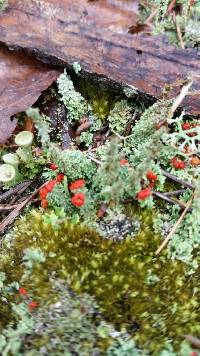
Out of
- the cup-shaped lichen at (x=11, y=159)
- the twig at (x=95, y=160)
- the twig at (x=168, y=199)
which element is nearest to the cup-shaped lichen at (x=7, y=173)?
the cup-shaped lichen at (x=11, y=159)

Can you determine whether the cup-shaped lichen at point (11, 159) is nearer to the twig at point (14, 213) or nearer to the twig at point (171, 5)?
the twig at point (14, 213)

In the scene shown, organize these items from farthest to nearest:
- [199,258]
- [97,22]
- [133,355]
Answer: [97,22], [199,258], [133,355]

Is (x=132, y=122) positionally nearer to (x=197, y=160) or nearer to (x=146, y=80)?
(x=146, y=80)

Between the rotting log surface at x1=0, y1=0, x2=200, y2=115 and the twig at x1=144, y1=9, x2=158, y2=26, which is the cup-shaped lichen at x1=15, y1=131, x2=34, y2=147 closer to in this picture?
the rotting log surface at x1=0, y1=0, x2=200, y2=115

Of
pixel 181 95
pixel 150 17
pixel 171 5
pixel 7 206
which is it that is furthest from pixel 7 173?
pixel 171 5

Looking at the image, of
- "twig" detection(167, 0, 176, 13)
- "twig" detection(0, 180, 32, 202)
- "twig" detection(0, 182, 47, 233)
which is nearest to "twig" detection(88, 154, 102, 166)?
"twig" detection(0, 182, 47, 233)

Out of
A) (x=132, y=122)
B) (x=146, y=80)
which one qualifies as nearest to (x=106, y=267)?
(x=132, y=122)
